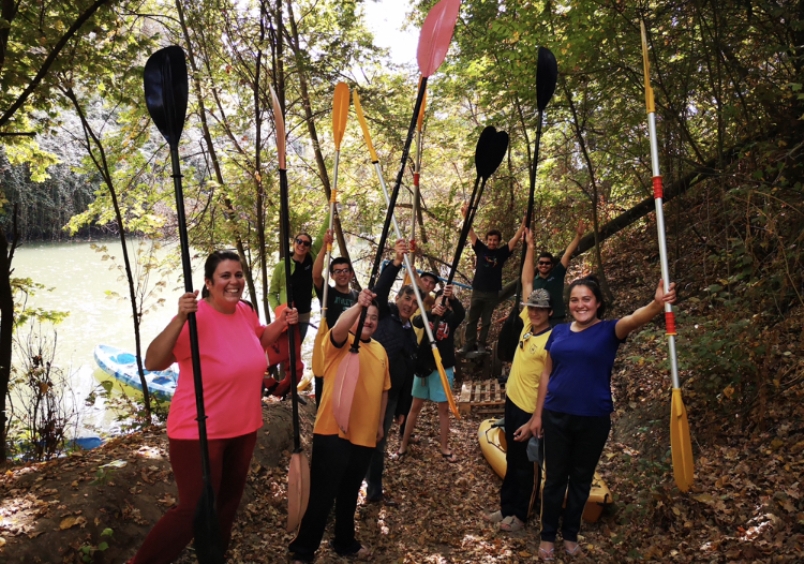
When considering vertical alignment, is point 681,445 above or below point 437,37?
below

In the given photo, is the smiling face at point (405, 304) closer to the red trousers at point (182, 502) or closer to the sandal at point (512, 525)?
the sandal at point (512, 525)

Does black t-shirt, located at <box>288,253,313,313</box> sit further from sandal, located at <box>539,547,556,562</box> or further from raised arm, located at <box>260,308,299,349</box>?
sandal, located at <box>539,547,556,562</box>

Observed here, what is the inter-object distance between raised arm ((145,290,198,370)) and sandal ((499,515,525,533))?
2.47 m

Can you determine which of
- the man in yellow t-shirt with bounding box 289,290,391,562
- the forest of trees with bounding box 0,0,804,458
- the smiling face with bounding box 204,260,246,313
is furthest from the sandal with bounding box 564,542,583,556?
the smiling face with bounding box 204,260,246,313

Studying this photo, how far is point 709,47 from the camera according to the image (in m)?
5.05

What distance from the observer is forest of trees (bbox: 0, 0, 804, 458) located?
4.30 meters

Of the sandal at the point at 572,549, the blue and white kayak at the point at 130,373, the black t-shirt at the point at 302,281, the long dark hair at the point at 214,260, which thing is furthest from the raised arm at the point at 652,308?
the blue and white kayak at the point at 130,373

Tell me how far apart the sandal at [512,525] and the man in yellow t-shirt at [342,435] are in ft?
3.70

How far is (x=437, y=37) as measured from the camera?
11.1 ft

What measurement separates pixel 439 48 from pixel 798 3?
9.77 ft

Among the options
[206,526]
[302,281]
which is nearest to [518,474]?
[206,526]

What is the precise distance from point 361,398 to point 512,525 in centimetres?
149

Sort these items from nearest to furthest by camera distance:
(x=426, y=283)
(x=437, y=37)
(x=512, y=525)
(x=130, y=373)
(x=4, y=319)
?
(x=437, y=37), (x=512, y=525), (x=4, y=319), (x=426, y=283), (x=130, y=373)

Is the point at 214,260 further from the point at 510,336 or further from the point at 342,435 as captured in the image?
the point at 510,336
